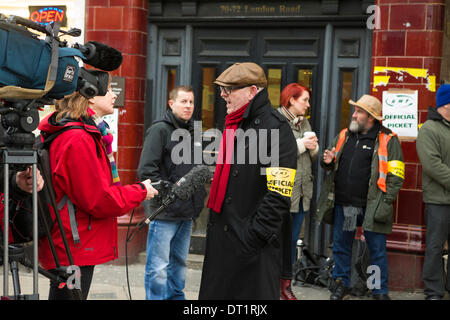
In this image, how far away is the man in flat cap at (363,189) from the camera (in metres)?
5.73

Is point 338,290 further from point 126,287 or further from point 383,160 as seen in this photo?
point 126,287

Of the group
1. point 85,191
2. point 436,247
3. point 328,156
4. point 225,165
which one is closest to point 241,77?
point 225,165

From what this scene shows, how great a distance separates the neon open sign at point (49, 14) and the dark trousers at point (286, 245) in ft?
15.5

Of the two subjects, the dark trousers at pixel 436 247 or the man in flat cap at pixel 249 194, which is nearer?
the man in flat cap at pixel 249 194

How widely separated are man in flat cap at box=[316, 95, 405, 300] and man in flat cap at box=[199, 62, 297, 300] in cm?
234

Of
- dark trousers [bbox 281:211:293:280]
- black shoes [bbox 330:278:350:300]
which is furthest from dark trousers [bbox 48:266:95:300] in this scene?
black shoes [bbox 330:278:350:300]

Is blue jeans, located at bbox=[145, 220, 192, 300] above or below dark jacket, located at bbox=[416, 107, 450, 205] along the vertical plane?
below

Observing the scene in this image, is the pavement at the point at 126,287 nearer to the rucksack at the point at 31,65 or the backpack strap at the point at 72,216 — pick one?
the backpack strap at the point at 72,216

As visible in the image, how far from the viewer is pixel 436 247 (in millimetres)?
5625

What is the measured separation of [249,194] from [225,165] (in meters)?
0.25

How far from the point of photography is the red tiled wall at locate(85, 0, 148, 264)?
23.1ft

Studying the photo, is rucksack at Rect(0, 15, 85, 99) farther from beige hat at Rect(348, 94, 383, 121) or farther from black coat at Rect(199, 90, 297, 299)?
beige hat at Rect(348, 94, 383, 121)

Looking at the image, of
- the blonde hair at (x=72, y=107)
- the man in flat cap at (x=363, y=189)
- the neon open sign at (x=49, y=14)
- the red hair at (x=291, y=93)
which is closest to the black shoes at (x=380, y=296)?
the man in flat cap at (x=363, y=189)

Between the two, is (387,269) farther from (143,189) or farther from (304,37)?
(143,189)
